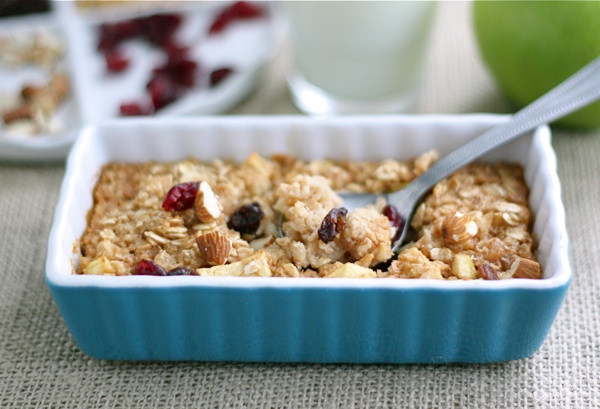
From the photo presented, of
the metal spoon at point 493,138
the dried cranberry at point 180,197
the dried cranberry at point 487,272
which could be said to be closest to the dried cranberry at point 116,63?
the dried cranberry at point 180,197

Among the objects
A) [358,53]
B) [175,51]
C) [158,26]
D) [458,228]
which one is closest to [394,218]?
[458,228]

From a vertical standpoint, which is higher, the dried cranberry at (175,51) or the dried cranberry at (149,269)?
the dried cranberry at (149,269)

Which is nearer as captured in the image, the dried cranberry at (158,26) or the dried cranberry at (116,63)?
the dried cranberry at (116,63)

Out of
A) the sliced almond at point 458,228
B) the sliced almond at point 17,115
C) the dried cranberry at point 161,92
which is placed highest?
the sliced almond at point 458,228

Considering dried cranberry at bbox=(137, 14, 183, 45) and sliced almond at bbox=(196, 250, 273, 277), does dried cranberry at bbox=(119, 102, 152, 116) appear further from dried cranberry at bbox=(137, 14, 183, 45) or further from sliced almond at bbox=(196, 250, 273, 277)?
sliced almond at bbox=(196, 250, 273, 277)

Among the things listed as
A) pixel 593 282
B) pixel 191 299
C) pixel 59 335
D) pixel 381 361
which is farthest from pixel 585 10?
pixel 59 335

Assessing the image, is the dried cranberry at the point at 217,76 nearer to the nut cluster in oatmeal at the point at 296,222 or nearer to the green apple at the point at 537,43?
the nut cluster in oatmeal at the point at 296,222
